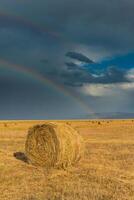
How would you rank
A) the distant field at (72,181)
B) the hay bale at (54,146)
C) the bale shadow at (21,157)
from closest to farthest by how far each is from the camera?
the distant field at (72,181) < the hay bale at (54,146) < the bale shadow at (21,157)

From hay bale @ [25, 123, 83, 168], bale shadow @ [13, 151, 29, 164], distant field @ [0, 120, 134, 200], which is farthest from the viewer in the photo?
bale shadow @ [13, 151, 29, 164]

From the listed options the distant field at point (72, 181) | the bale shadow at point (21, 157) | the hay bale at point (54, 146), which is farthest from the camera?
the bale shadow at point (21, 157)

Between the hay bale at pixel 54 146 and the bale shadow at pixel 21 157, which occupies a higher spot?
the hay bale at pixel 54 146

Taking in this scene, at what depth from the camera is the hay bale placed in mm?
14898

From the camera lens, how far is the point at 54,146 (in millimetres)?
15219

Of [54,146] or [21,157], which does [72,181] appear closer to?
[54,146]

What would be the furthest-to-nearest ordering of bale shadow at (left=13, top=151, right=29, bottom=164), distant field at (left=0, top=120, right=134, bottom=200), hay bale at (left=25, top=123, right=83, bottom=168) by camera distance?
bale shadow at (left=13, top=151, right=29, bottom=164) < hay bale at (left=25, top=123, right=83, bottom=168) < distant field at (left=0, top=120, right=134, bottom=200)

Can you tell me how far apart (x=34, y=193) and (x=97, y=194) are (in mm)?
1565

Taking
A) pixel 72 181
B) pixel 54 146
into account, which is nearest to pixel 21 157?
pixel 54 146

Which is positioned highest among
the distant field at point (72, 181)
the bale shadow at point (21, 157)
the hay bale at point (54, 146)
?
the hay bale at point (54, 146)

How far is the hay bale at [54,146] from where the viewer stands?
14.9 metres

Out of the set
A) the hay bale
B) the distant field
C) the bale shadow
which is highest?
the hay bale

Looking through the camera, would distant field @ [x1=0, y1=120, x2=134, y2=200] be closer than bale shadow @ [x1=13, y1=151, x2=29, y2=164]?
Yes

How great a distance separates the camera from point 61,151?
49.1 feet
